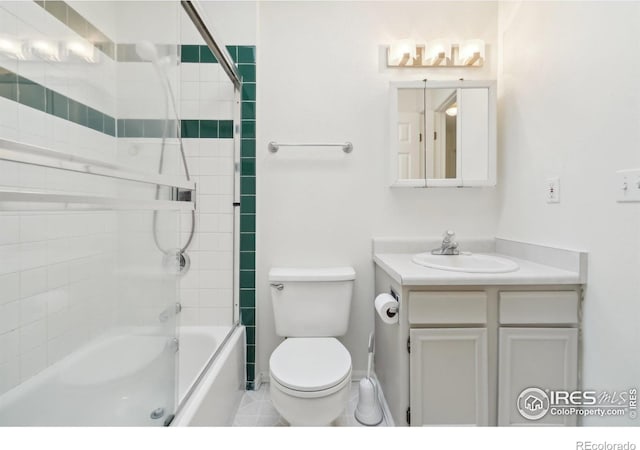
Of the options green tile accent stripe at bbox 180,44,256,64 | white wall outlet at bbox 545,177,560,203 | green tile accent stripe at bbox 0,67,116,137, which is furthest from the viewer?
green tile accent stripe at bbox 180,44,256,64

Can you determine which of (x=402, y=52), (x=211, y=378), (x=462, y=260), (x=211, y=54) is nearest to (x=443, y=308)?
(x=462, y=260)

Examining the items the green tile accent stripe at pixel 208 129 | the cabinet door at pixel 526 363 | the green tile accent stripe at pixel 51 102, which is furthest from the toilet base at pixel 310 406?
the green tile accent stripe at pixel 208 129

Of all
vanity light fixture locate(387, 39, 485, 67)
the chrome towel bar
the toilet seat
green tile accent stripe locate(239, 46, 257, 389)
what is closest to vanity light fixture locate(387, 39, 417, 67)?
vanity light fixture locate(387, 39, 485, 67)

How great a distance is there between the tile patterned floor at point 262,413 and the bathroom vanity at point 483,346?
355 mm

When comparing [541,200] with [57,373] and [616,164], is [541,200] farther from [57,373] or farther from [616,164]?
[57,373]

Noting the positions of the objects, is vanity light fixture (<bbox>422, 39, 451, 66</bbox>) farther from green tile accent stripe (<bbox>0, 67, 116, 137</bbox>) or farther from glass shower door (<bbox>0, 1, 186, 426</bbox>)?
green tile accent stripe (<bbox>0, 67, 116, 137</bbox>)

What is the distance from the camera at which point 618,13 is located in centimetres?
108

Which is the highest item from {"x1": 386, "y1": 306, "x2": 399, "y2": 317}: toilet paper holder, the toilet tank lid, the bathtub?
the toilet tank lid

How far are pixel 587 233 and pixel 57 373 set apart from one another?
2008 mm

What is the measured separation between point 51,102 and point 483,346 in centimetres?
195

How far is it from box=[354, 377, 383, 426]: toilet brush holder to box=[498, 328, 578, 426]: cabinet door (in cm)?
53

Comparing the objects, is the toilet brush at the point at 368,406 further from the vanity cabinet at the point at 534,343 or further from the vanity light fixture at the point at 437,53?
the vanity light fixture at the point at 437,53

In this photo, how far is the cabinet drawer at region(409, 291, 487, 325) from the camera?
127 centimetres

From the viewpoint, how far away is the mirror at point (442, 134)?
1758 mm
